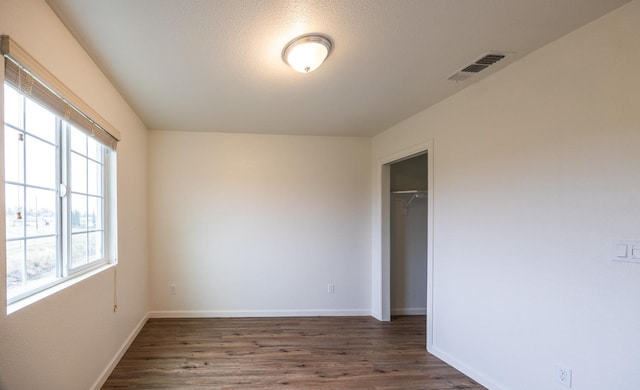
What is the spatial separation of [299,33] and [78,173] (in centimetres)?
191

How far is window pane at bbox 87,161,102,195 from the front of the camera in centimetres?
259

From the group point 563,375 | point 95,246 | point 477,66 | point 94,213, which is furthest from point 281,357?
point 477,66

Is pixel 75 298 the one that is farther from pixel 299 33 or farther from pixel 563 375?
pixel 563 375

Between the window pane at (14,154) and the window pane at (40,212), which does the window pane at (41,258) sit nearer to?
the window pane at (40,212)

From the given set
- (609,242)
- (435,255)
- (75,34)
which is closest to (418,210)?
(435,255)

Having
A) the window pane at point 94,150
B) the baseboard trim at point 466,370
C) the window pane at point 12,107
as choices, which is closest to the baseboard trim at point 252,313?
the baseboard trim at point 466,370

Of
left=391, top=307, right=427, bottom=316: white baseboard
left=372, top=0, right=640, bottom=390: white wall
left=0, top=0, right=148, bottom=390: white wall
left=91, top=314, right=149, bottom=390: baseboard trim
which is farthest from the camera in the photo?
left=391, top=307, right=427, bottom=316: white baseboard

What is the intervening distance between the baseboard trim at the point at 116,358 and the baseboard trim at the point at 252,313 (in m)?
0.37

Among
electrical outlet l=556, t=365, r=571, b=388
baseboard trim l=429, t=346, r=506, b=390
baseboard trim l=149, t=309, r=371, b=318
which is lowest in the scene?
baseboard trim l=149, t=309, r=371, b=318

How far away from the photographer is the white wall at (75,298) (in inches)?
58.9

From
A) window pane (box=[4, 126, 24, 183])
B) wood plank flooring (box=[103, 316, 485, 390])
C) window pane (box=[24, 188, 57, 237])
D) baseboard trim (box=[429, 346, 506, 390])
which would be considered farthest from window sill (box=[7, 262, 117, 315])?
baseboard trim (box=[429, 346, 506, 390])

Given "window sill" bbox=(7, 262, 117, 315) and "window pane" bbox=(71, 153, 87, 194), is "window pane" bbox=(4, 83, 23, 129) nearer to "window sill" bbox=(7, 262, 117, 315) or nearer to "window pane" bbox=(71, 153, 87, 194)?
Answer: "window pane" bbox=(71, 153, 87, 194)

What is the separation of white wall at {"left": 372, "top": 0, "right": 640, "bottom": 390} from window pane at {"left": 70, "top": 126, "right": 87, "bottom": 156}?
3.12m

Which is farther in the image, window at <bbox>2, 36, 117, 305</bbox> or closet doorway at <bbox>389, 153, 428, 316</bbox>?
closet doorway at <bbox>389, 153, 428, 316</bbox>
